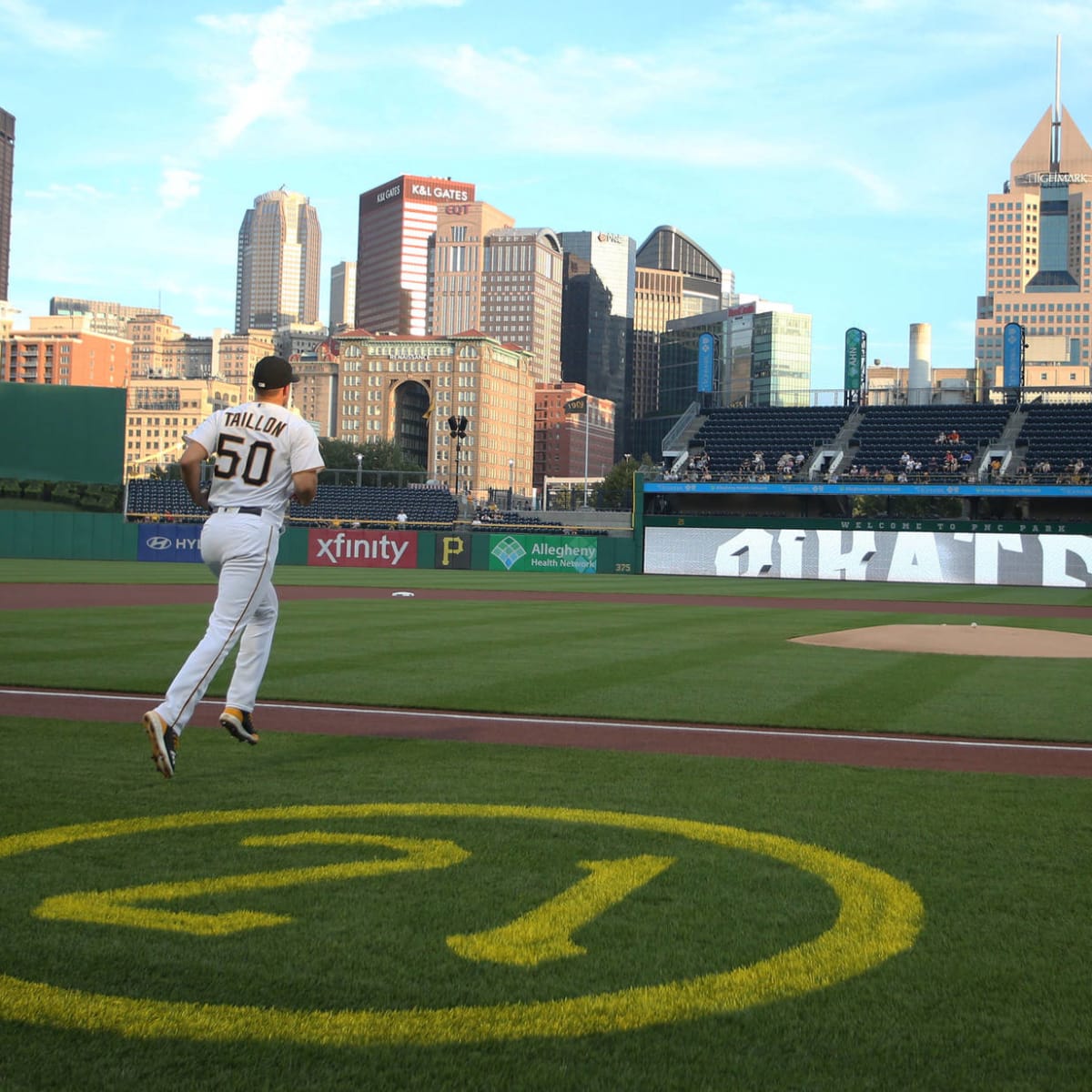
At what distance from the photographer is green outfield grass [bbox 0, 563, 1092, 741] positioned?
30.2 ft

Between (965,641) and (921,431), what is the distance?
1501 inches

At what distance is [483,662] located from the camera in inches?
484

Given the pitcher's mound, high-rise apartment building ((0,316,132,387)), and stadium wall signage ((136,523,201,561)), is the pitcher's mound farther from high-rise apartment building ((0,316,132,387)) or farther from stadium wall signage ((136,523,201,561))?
high-rise apartment building ((0,316,132,387))

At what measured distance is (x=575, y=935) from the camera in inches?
145

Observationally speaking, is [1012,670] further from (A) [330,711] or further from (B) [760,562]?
(B) [760,562]

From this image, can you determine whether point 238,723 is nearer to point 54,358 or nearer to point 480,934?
point 480,934

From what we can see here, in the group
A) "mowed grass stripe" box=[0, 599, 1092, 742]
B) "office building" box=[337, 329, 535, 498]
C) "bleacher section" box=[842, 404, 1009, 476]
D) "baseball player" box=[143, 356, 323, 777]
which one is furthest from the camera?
"office building" box=[337, 329, 535, 498]

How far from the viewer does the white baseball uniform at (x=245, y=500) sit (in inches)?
242

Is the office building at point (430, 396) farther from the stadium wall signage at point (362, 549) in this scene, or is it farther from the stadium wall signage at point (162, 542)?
the stadium wall signage at point (162, 542)

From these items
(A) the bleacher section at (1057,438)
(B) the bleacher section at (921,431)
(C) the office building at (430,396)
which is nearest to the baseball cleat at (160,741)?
(A) the bleacher section at (1057,438)

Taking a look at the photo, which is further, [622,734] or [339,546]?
[339,546]

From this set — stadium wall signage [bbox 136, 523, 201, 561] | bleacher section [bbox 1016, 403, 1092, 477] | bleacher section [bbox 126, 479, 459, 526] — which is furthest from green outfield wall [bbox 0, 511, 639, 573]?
bleacher section [bbox 1016, 403, 1092, 477]

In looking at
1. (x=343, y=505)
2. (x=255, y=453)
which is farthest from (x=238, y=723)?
(x=343, y=505)

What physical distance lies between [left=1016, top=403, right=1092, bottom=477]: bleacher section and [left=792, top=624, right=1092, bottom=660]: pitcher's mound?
3122 cm
